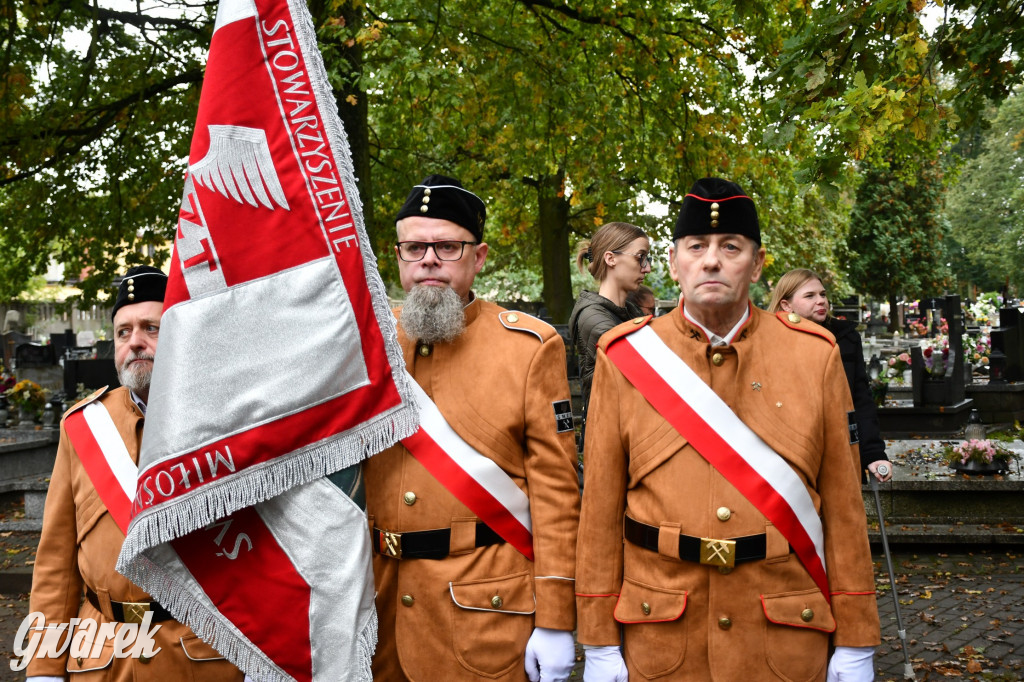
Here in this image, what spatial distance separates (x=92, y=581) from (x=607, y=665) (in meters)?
1.63

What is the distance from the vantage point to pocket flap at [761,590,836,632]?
2689 millimetres

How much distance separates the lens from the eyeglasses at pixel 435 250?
10.4 feet

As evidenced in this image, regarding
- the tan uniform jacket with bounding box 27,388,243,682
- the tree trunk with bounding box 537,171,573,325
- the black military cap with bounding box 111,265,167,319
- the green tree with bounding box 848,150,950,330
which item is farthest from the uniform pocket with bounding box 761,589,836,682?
the green tree with bounding box 848,150,950,330

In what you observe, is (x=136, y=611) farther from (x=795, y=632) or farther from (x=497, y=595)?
(x=795, y=632)

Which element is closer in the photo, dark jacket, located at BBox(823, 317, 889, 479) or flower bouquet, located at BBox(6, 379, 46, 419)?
dark jacket, located at BBox(823, 317, 889, 479)

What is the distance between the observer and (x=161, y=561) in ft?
8.77

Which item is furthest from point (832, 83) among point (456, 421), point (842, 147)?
point (456, 421)

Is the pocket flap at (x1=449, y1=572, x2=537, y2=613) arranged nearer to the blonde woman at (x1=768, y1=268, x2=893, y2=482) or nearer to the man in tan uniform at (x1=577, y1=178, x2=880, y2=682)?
the man in tan uniform at (x1=577, y1=178, x2=880, y2=682)

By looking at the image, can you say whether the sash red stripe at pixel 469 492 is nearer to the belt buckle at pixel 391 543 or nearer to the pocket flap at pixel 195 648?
the belt buckle at pixel 391 543

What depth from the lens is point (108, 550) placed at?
2939 mm

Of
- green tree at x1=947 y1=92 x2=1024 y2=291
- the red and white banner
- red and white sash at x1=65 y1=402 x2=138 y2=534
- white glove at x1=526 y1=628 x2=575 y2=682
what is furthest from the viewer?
green tree at x1=947 y1=92 x2=1024 y2=291

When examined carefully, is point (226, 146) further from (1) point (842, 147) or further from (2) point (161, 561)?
(1) point (842, 147)

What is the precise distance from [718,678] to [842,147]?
2789 millimetres

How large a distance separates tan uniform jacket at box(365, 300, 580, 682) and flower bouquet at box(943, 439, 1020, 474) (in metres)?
6.53
